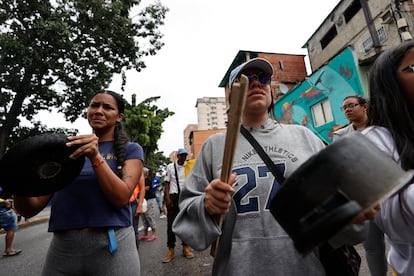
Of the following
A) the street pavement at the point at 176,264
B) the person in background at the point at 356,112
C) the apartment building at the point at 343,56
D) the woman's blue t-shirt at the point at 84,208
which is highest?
the apartment building at the point at 343,56

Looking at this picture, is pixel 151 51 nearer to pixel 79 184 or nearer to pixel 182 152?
pixel 182 152

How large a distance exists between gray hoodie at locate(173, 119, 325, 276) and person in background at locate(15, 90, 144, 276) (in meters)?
0.48

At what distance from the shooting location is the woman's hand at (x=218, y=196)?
0.92 meters

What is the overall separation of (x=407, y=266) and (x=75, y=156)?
1.68 m

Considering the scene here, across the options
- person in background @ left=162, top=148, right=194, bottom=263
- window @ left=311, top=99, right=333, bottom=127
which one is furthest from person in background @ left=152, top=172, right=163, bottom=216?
window @ left=311, top=99, right=333, bottom=127

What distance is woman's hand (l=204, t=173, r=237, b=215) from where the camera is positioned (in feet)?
3.03

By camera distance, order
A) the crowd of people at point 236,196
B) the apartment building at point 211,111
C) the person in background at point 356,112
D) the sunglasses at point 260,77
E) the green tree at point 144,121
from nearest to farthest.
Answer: the crowd of people at point 236,196 < the sunglasses at point 260,77 < the person in background at point 356,112 < the green tree at point 144,121 < the apartment building at point 211,111

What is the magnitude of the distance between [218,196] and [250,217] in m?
0.42

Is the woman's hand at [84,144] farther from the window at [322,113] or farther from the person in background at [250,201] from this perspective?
the window at [322,113]

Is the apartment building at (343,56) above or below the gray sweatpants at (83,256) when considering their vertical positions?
above

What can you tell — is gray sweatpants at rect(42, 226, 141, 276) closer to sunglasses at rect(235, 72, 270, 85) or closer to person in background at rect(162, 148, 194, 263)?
sunglasses at rect(235, 72, 270, 85)

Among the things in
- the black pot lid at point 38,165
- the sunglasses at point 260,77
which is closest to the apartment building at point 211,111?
the sunglasses at point 260,77

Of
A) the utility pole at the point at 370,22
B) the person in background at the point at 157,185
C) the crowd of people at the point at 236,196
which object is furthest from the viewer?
the utility pole at the point at 370,22

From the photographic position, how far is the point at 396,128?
3.67 feet
